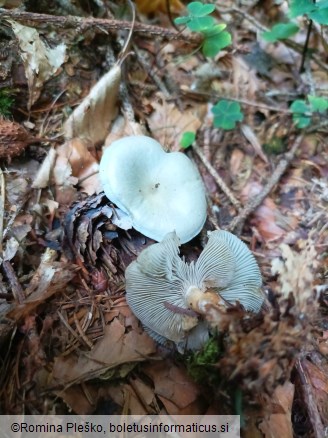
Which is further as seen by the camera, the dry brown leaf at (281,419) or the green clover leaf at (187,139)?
the green clover leaf at (187,139)

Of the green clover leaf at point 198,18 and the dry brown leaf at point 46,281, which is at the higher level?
the green clover leaf at point 198,18

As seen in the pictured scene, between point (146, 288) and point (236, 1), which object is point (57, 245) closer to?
point (146, 288)

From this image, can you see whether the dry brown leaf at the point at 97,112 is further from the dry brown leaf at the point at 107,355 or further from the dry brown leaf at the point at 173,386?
the dry brown leaf at the point at 173,386

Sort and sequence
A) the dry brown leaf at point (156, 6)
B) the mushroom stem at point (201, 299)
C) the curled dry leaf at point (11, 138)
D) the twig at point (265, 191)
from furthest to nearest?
the dry brown leaf at point (156, 6), the twig at point (265, 191), the curled dry leaf at point (11, 138), the mushroom stem at point (201, 299)

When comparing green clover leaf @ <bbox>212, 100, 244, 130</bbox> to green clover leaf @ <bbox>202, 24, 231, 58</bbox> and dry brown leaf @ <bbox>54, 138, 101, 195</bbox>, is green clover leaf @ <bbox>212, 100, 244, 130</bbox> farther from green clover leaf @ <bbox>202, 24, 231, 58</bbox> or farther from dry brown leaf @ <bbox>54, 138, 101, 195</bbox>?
dry brown leaf @ <bbox>54, 138, 101, 195</bbox>

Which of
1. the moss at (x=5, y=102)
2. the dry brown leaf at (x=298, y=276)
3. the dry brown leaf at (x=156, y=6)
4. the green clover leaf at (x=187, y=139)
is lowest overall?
the green clover leaf at (x=187, y=139)

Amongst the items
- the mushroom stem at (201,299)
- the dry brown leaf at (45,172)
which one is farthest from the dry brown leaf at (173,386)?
the dry brown leaf at (45,172)

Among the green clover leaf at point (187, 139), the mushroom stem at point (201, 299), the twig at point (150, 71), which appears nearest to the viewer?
the mushroom stem at point (201, 299)

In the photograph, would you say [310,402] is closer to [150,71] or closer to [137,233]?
[137,233]
